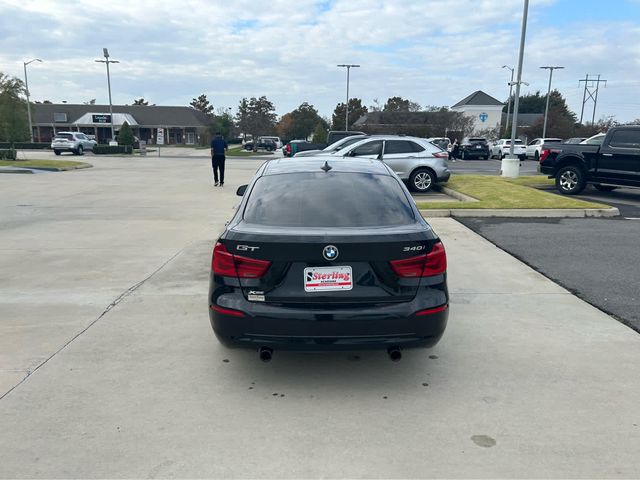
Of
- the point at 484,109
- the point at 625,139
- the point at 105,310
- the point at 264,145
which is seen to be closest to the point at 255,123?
the point at 264,145

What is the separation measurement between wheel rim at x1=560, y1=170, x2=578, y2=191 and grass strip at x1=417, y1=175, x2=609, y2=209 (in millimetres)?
1433

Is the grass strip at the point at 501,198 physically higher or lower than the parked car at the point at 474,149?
lower

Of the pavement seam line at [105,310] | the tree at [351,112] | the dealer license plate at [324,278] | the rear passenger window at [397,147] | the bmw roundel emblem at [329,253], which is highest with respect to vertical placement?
the tree at [351,112]

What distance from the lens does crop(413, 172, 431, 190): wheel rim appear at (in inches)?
575

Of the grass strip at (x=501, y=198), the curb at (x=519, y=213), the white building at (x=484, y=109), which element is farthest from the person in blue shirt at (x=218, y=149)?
the white building at (x=484, y=109)

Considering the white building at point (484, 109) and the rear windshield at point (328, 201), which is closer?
the rear windshield at point (328, 201)

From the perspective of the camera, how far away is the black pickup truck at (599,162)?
12969 mm

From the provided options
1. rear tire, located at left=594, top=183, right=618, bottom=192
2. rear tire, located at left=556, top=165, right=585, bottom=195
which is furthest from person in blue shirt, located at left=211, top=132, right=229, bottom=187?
rear tire, located at left=594, top=183, right=618, bottom=192

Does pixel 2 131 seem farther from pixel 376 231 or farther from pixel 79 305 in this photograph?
pixel 376 231

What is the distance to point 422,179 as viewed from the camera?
1463 cm

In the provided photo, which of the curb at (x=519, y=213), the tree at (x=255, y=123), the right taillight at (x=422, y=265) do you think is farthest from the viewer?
the tree at (x=255, y=123)

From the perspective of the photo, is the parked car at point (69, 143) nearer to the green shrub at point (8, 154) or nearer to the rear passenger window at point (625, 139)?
the green shrub at point (8, 154)

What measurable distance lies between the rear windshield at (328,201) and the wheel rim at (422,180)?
10.3 meters

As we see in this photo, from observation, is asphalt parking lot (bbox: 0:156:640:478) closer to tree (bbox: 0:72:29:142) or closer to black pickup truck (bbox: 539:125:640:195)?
black pickup truck (bbox: 539:125:640:195)
